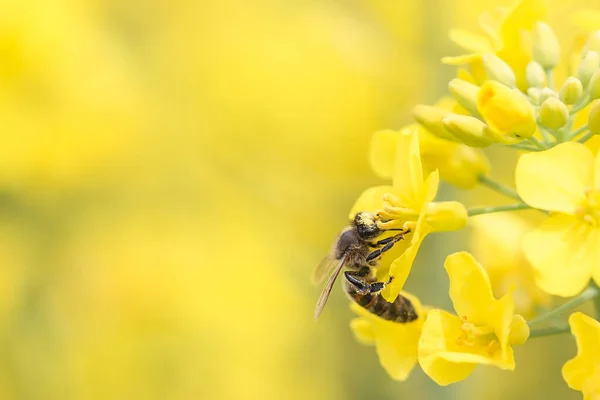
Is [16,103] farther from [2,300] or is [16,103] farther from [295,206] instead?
[295,206]

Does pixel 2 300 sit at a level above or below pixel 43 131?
below

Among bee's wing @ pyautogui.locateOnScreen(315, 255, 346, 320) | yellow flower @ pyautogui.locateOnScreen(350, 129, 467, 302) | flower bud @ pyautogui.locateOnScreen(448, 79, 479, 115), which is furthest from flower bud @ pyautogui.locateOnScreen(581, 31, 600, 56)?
bee's wing @ pyautogui.locateOnScreen(315, 255, 346, 320)

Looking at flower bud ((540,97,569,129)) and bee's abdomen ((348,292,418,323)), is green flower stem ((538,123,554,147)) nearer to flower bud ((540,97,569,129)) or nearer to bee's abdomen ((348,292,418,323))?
flower bud ((540,97,569,129))

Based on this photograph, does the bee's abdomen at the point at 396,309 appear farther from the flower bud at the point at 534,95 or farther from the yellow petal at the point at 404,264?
the flower bud at the point at 534,95

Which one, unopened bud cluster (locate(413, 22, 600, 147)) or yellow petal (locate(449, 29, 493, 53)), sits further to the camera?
yellow petal (locate(449, 29, 493, 53))

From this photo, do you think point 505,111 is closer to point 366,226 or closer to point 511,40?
point 511,40

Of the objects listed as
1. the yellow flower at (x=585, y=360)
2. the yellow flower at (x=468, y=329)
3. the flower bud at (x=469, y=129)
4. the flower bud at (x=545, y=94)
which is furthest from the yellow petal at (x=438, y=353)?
the flower bud at (x=545, y=94)

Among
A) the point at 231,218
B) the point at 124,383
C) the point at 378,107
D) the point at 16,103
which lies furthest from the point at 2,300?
the point at 378,107
